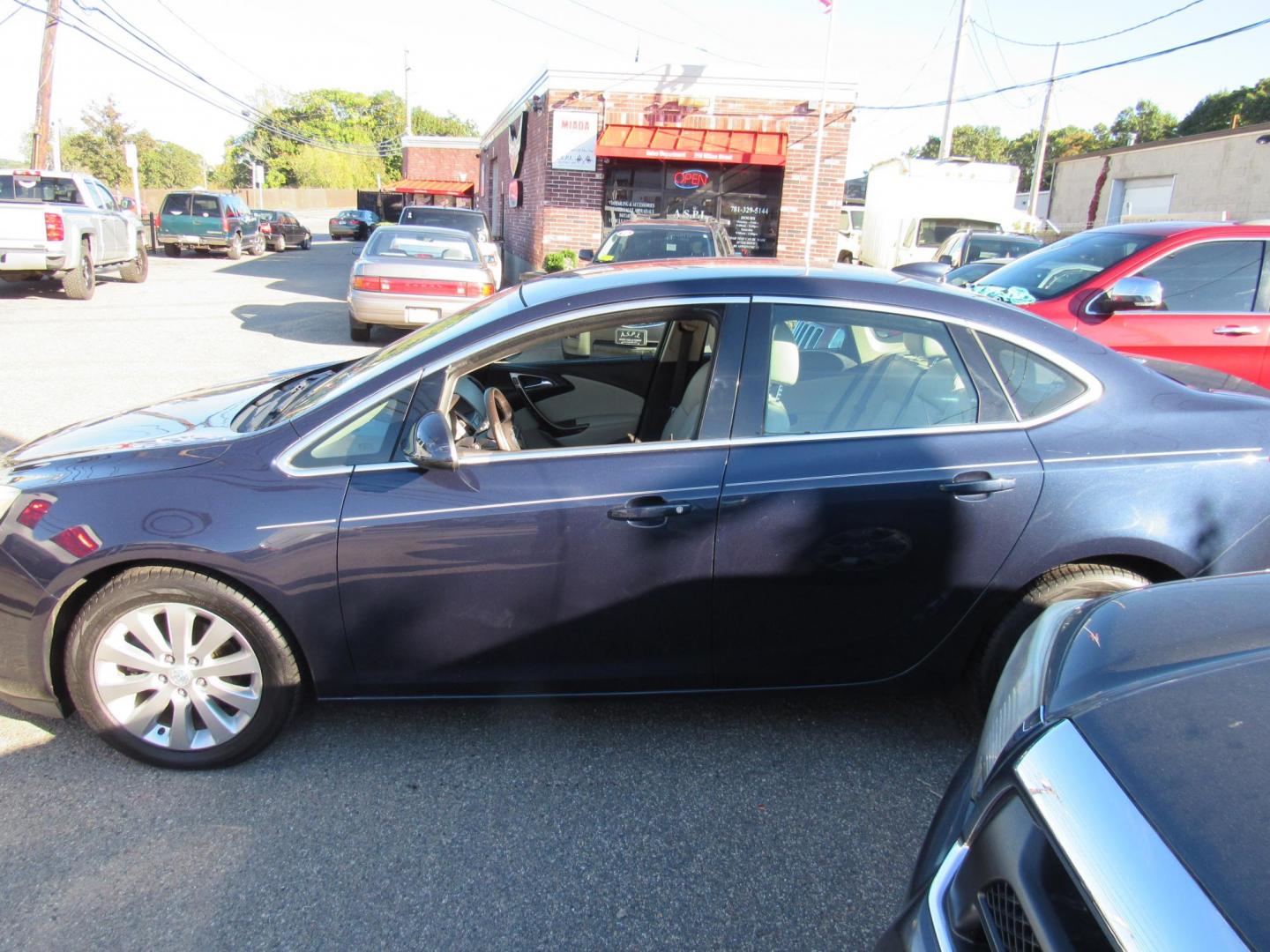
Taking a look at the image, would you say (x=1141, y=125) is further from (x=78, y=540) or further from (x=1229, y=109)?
(x=78, y=540)

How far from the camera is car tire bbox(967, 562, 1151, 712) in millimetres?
3055

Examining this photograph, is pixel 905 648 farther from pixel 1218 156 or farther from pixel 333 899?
pixel 1218 156

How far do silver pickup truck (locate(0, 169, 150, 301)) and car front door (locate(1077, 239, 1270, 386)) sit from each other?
14395 mm

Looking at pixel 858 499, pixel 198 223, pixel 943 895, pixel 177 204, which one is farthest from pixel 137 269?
pixel 943 895

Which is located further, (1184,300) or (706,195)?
(706,195)

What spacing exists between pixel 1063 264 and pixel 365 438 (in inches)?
216

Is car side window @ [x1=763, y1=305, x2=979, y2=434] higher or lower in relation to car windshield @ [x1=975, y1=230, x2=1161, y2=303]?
lower

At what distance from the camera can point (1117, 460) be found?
3002 millimetres

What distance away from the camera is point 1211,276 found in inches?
235

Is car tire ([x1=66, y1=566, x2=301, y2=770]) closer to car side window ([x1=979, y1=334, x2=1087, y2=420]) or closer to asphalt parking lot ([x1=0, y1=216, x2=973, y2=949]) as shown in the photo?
asphalt parking lot ([x1=0, y1=216, x2=973, y2=949])

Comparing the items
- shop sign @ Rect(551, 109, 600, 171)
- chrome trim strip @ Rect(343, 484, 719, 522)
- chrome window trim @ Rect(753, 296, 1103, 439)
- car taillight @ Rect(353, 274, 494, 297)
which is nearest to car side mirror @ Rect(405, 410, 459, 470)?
chrome trim strip @ Rect(343, 484, 719, 522)

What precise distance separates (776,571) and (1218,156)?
29097 millimetres

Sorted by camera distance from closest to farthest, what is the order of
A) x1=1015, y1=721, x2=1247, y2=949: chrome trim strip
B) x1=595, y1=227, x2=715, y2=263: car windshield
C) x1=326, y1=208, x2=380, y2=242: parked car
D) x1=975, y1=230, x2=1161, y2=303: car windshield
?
x1=1015, y1=721, x2=1247, y2=949: chrome trim strip < x1=975, y1=230, x2=1161, y2=303: car windshield < x1=595, y1=227, x2=715, y2=263: car windshield < x1=326, y1=208, x2=380, y2=242: parked car

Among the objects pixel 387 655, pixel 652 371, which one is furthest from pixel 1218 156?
pixel 387 655
